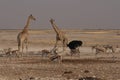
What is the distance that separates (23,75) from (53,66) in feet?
15.7

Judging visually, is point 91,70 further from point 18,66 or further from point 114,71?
point 18,66

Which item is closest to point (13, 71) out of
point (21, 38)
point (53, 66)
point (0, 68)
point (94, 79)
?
point (0, 68)

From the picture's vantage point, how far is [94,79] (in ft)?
60.7

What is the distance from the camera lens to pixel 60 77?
20.1 m

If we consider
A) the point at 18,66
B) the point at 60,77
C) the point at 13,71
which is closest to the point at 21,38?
the point at 18,66

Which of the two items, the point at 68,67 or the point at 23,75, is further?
the point at 68,67

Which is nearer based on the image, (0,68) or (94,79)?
(94,79)

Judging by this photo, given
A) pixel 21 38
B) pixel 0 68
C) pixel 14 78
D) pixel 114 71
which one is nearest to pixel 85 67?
pixel 114 71

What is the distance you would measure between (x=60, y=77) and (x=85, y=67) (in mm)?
5015

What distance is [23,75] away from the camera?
21.1 m

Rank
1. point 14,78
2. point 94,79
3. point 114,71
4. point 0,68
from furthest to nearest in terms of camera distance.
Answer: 1. point 0,68
2. point 114,71
3. point 14,78
4. point 94,79

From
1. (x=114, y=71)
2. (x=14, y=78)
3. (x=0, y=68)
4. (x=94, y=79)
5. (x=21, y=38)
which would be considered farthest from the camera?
(x=21, y=38)

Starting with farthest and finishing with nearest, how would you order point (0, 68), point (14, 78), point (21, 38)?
point (21, 38), point (0, 68), point (14, 78)

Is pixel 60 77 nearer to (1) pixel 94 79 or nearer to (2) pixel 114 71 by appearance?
(1) pixel 94 79
